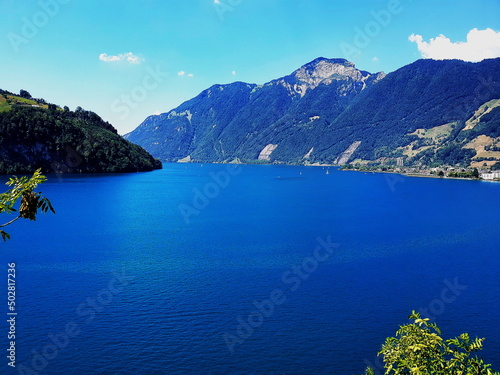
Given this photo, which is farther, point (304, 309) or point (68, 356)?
point (304, 309)

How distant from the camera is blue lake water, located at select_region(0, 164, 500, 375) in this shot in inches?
1022

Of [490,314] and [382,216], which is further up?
[382,216]

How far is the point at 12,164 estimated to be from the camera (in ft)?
525

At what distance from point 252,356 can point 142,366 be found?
22.7 ft

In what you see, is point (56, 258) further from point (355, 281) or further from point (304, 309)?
point (355, 281)

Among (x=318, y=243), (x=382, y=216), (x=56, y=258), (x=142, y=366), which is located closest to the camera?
(x=142, y=366)

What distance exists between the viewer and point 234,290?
37031mm

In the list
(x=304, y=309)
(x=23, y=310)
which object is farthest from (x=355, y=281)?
(x=23, y=310)
